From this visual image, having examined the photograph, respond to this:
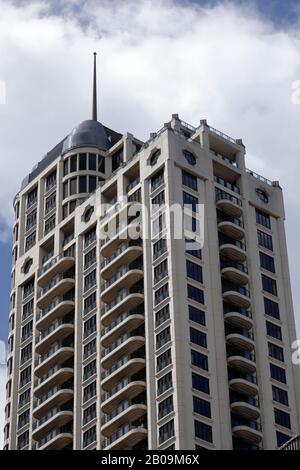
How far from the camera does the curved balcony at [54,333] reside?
475 ft

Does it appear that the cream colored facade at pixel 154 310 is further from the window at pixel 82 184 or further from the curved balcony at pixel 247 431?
the window at pixel 82 184

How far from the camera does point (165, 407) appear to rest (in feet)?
401

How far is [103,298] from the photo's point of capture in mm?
139250

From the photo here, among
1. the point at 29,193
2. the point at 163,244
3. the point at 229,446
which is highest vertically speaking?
the point at 29,193

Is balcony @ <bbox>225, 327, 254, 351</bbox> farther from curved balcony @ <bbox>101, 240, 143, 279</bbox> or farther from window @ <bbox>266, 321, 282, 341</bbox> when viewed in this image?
curved balcony @ <bbox>101, 240, 143, 279</bbox>

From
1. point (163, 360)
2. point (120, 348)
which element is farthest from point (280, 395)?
point (120, 348)

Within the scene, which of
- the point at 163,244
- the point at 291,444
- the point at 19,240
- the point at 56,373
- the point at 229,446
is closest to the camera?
the point at 291,444

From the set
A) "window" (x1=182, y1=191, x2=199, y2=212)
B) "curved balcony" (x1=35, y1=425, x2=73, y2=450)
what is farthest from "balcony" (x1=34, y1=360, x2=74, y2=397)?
"window" (x1=182, y1=191, x2=199, y2=212)

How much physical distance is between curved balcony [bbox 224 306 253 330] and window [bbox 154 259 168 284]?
28.1 ft

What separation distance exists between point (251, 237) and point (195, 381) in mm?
25080

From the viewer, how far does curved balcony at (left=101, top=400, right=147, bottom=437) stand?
12556 centimetres

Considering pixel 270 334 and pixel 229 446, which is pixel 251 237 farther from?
pixel 229 446

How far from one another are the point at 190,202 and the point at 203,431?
29695 mm

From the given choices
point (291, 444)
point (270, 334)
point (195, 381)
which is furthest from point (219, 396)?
point (291, 444)
